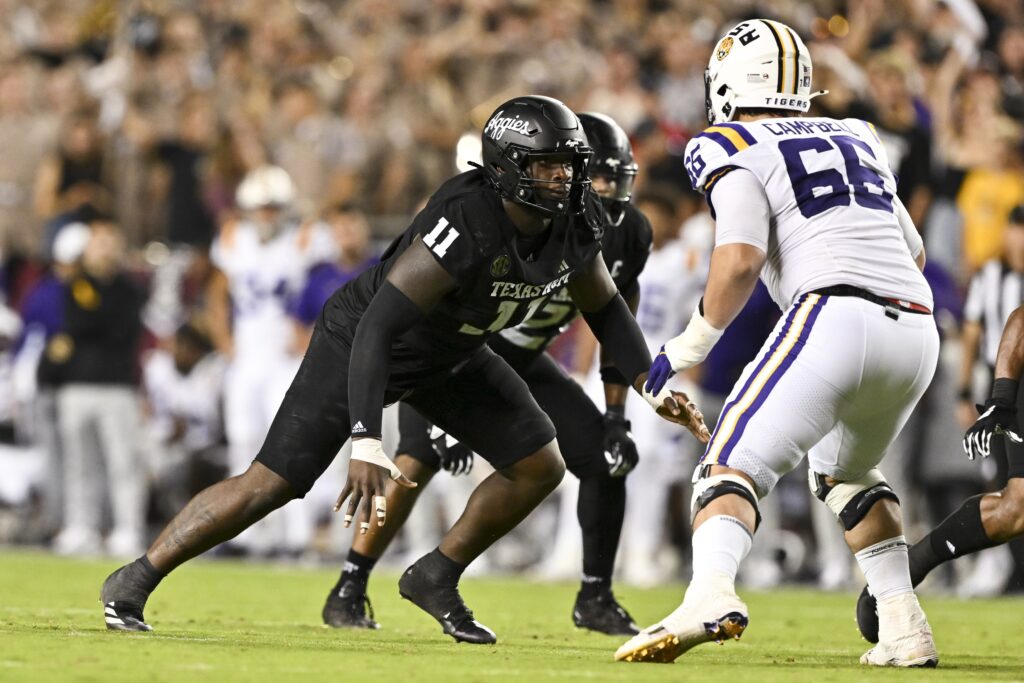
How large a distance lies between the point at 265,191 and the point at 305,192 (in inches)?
45.3

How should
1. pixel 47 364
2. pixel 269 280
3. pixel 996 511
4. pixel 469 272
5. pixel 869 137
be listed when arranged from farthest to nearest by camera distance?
pixel 47 364 → pixel 269 280 → pixel 996 511 → pixel 869 137 → pixel 469 272

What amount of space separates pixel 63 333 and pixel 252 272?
1.59 metres

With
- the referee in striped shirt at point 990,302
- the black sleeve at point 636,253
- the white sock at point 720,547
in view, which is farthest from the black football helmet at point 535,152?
the referee in striped shirt at point 990,302

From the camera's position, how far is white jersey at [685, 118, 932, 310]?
18.4 ft

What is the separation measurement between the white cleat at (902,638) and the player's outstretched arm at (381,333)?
5.81ft

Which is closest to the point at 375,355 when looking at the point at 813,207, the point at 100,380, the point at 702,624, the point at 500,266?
the point at 500,266

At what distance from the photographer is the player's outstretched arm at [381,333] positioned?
571 cm

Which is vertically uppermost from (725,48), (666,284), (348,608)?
(725,48)

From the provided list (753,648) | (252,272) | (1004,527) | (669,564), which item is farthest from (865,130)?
(252,272)

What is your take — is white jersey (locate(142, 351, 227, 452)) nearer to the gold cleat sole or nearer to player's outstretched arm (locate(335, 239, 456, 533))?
player's outstretched arm (locate(335, 239, 456, 533))

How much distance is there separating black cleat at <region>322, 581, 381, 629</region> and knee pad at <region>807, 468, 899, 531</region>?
7.47 feet

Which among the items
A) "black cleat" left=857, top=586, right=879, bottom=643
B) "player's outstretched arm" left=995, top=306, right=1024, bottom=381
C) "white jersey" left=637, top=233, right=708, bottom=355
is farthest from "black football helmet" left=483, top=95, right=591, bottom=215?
"white jersey" left=637, top=233, right=708, bottom=355

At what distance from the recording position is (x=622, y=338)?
6.46 metres

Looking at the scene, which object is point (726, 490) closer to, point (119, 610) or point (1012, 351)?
point (1012, 351)
